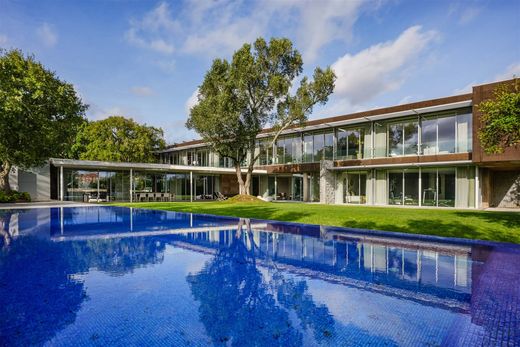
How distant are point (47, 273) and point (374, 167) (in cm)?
2042

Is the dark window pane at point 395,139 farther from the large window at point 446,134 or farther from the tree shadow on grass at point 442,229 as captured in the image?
the tree shadow on grass at point 442,229

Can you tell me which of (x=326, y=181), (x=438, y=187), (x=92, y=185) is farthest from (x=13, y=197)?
(x=438, y=187)

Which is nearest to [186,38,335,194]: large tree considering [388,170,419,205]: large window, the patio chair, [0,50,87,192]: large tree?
[388,170,419,205]: large window

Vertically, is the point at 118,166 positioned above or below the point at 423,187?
above

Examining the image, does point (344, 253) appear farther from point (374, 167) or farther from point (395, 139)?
point (395, 139)

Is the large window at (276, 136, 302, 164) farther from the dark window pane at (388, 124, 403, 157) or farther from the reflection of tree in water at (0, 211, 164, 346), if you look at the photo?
the reflection of tree in water at (0, 211, 164, 346)

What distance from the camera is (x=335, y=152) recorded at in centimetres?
2505

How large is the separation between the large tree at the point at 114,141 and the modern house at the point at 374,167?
526 centimetres

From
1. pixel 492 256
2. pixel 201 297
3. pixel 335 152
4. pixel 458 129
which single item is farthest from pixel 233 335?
pixel 335 152

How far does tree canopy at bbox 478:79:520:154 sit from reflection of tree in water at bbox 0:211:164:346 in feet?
34.1

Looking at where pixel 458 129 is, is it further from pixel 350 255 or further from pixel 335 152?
pixel 350 255

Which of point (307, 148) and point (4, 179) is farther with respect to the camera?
point (307, 148)

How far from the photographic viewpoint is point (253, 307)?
4.32 meters

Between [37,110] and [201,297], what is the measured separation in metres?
22.4
